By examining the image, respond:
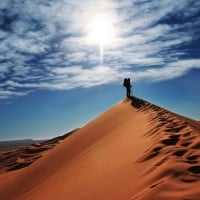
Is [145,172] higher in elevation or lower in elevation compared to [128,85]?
lower

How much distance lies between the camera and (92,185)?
452cm

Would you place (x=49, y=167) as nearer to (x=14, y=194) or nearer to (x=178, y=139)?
(x=14, y=194)

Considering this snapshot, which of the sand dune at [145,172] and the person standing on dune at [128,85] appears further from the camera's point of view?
the person standing on dune at [128,85]

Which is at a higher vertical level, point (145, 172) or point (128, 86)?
point (128, 86)

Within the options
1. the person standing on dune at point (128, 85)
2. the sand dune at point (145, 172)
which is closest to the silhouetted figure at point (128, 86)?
the person standing on dune at point (128, 85)

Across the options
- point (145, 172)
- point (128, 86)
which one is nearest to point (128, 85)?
point (128, 86)

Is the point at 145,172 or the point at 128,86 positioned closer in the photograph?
the point at 145,172

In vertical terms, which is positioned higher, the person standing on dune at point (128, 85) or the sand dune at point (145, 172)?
the person standing on dune at point (128, 85)

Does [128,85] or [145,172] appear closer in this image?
[145,172]

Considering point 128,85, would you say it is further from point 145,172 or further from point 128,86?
point 145,172

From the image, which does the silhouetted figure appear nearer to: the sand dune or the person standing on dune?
the person standing on dune

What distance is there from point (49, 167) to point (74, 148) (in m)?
1.08

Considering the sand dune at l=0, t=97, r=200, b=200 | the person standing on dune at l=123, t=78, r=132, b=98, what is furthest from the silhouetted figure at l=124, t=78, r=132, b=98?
the sand dune at l=0, t=97, r=200, b=200

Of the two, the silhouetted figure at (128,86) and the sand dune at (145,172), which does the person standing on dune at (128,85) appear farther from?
the sand dune at (145,172)
